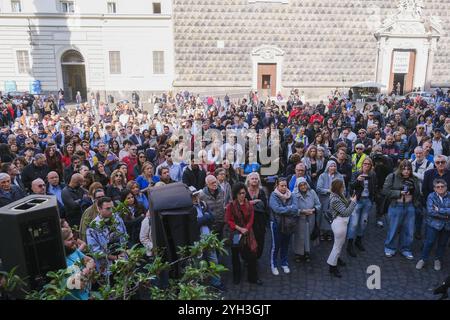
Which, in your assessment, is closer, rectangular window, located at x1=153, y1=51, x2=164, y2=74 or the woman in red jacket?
the woman in red jacket

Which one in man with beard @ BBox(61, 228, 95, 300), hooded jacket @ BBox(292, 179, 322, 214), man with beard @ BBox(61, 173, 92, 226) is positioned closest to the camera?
man with beard @ BBox(61, 228, 95, 300)

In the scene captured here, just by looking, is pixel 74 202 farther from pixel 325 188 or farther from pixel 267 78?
pixel 267 78

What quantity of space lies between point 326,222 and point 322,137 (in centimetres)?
270

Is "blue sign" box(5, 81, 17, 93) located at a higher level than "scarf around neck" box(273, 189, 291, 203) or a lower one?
higher

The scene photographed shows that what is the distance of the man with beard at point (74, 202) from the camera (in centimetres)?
587

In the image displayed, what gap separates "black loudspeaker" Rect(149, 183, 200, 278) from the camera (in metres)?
3.90

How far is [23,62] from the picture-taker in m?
27.7

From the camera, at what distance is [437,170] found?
6492 millimetres

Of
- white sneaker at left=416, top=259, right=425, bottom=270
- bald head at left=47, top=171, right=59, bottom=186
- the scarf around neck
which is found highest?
bald head at left=47, top=171, right=59, bottom=186

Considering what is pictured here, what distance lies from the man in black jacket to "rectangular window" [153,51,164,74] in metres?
21.7

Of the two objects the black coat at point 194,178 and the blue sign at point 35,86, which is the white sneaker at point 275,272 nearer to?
the black coat at point 194,178

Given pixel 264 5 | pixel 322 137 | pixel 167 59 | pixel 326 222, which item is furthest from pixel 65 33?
pixel 326 222

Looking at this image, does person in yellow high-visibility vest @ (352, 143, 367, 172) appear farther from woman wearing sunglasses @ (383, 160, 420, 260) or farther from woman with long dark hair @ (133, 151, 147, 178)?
woman with long dark hair @ (133, 151, 147, 178)

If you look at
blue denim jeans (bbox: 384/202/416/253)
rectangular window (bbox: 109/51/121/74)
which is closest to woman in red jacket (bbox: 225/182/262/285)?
blue denim jeans (bbox: 384/202/416/253)
